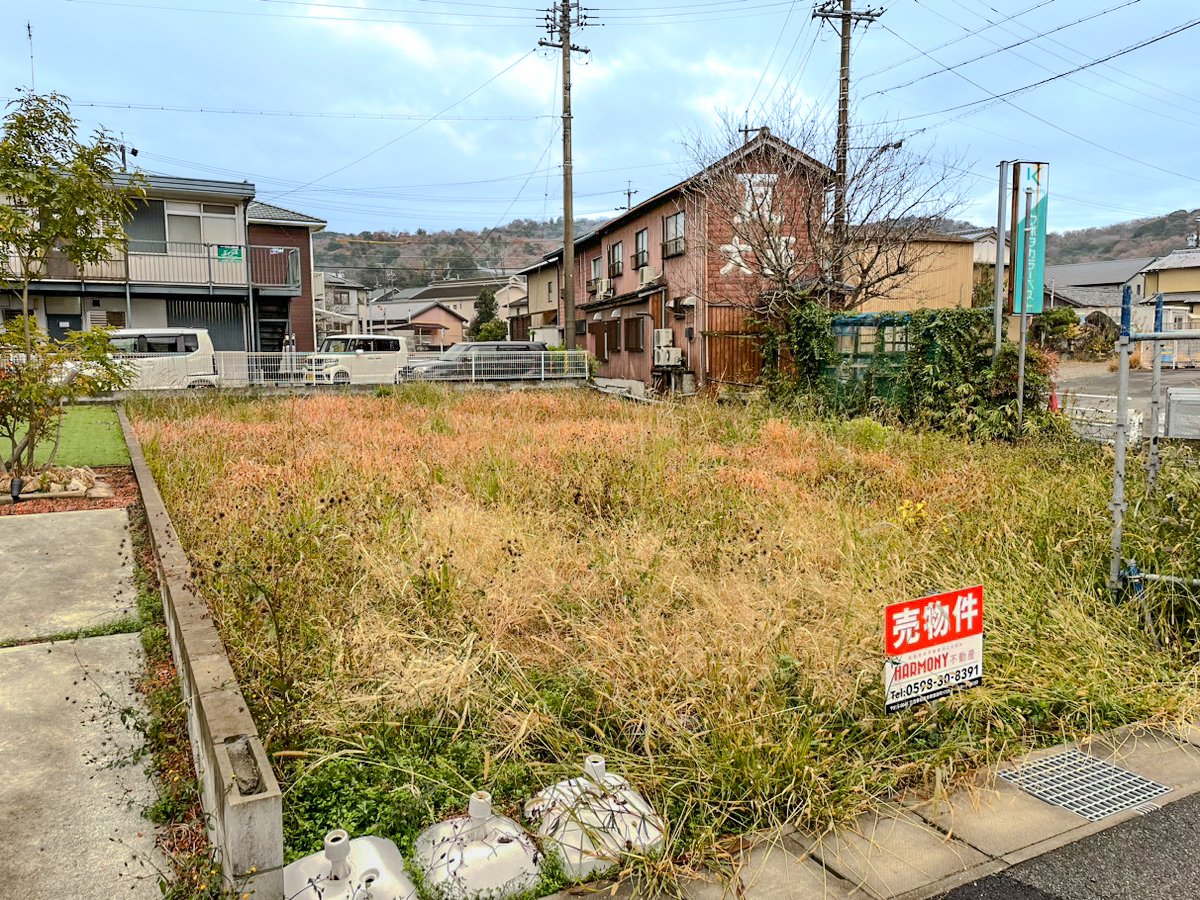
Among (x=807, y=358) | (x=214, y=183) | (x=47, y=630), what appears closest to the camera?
(x=47, y=630)

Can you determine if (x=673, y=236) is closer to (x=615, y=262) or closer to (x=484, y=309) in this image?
(x=615, y=262)

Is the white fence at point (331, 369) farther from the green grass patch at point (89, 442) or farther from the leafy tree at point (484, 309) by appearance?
the leafy tree at point (484, 309)

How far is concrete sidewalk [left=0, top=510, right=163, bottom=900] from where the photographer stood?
2242 mm

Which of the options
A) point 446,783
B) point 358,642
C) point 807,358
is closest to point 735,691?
point 446,783

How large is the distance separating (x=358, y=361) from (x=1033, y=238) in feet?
48.0

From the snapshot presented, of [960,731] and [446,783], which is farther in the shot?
[960,731]

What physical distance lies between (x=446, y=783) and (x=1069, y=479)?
5.26 m

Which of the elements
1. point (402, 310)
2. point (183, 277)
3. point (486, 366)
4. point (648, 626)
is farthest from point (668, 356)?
point (402, 310)

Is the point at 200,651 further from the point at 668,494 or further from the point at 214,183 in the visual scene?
the point at 214,183

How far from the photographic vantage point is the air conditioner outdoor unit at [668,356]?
60.1 ft

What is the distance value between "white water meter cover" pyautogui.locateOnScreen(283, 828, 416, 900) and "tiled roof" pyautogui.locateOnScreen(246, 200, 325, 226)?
942 inches

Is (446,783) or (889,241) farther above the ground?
(889,241)

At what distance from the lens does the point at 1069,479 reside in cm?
592

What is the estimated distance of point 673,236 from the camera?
776 inches
